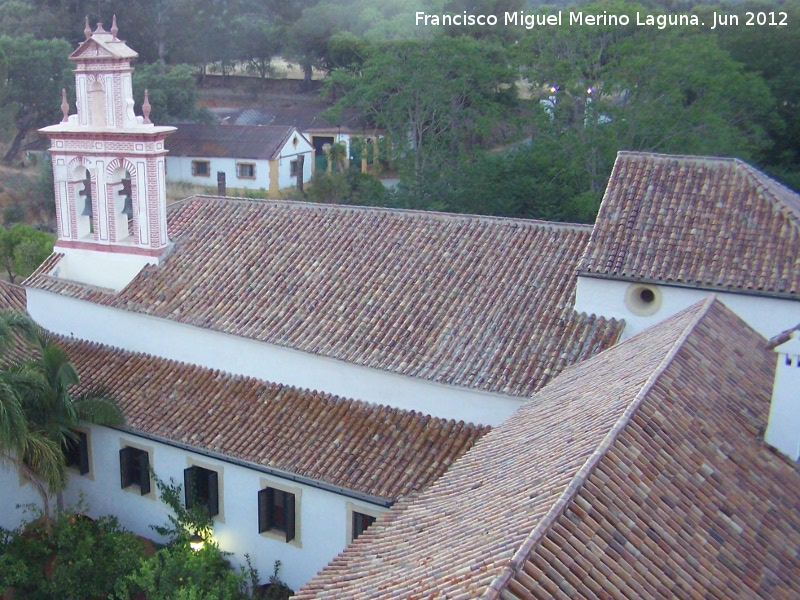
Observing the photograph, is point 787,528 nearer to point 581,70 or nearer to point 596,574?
point 596,574

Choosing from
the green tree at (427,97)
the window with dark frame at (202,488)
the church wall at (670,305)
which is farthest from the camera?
the green tree at (427,97)

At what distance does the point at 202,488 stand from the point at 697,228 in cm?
933

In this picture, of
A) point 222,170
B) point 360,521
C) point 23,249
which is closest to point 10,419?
point 360,521

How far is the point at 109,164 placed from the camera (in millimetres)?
17141

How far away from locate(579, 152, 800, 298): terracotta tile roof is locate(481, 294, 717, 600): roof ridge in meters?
2.38

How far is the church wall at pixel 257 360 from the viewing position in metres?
13.3

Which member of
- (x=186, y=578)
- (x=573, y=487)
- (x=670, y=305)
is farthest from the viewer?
(x=670, y=305)

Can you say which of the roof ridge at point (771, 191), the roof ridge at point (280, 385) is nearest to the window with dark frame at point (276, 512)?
the roof ridge at point (280, 385)

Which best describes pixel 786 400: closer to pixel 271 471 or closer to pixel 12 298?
pixel 271 471

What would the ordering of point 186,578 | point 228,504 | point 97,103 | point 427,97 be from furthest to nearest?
point 427,97, point 97,103, point 228,504, point 186,578

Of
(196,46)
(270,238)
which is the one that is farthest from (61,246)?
(196,46)

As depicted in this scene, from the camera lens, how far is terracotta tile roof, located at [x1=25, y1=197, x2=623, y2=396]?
13422mm

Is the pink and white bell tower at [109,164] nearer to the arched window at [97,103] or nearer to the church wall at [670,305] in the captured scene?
the arched window at [97,103]

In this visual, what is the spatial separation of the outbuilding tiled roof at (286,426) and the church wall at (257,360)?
0.17 meters
